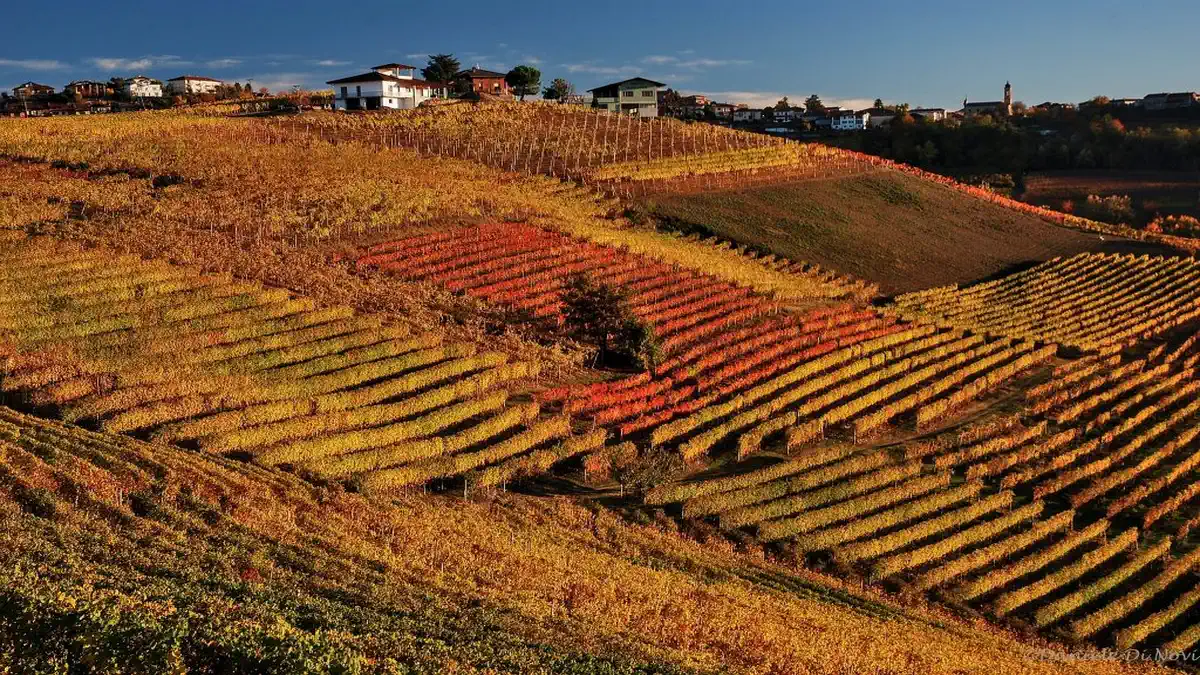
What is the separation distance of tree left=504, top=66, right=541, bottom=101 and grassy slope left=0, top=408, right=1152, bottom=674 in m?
108

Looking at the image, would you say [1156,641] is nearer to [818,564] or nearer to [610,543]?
[818,564]

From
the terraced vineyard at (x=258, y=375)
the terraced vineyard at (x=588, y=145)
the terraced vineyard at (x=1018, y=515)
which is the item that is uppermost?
the terraced vineyard at (x=588, y=145)

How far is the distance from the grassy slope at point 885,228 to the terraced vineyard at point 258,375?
3386cm

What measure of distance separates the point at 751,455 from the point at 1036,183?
349ft

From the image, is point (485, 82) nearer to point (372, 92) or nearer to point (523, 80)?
point (523, 80)

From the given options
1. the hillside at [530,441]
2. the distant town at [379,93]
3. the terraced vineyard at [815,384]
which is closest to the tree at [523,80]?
the distant town at [379,93]

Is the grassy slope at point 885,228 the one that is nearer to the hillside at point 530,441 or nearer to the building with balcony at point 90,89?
the hillside at point 530,441

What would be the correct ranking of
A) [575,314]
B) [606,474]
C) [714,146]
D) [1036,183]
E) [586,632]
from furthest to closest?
[1036,183]
[714,146]
[575,314]
[606,474]
[586,632]

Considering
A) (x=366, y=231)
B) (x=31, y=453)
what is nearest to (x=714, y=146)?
(x=366, y=231)

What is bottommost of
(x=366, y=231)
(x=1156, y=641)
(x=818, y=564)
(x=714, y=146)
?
(x=1156, y=641)

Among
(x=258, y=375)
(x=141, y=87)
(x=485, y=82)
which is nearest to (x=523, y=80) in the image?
(x=485, y=82)

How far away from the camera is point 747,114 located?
7402 inches

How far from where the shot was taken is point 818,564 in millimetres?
28703

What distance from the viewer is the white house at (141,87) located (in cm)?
13425
